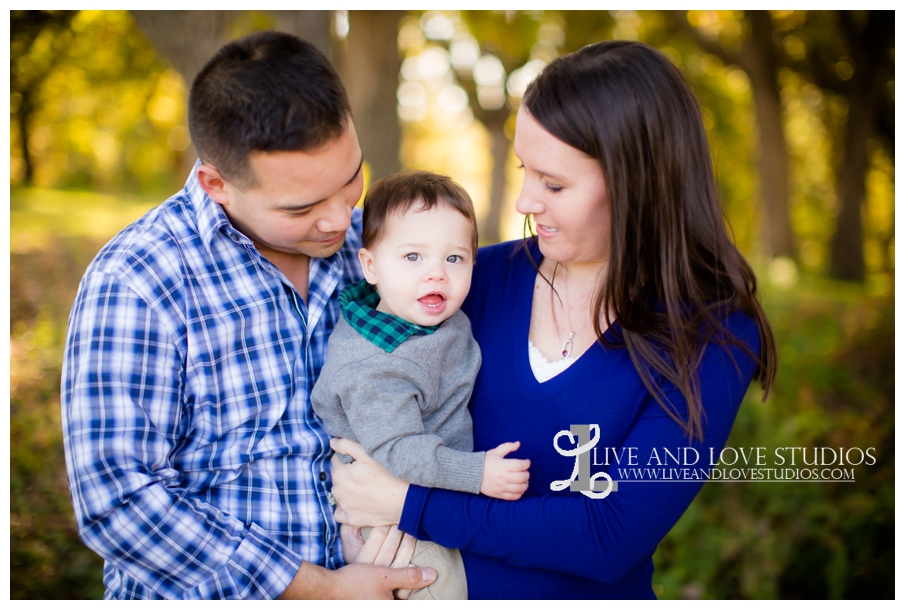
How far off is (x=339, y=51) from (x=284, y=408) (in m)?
6.10

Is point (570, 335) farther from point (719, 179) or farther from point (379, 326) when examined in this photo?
point (719, 179)

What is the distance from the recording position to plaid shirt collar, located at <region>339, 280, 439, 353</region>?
1.96m

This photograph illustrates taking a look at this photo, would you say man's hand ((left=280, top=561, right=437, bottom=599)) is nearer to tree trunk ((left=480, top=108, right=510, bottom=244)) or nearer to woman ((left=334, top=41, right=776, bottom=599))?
woman ((left=334, top=41, right=776, bottom=599))

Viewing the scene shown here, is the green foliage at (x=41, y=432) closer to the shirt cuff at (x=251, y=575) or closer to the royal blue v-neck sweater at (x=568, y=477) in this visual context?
the shirt cuff at (x=251, y=575)

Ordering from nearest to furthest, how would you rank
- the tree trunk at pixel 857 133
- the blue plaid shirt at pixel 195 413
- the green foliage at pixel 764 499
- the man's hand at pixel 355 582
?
the blue plaid shirt at pixel 195 413
the man's hand at pixel 355 582
the green foliage at pixel 764 499
the tree trunk at pixel 857 133

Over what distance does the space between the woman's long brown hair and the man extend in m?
0.73

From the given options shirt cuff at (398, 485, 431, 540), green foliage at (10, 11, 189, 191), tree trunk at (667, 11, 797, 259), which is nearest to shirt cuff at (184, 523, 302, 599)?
shirt cuff at (398, 485, 431, 540)

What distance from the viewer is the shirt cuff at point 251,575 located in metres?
1.93

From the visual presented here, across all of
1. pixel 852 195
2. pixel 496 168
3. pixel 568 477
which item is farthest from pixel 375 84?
pixel 496 168

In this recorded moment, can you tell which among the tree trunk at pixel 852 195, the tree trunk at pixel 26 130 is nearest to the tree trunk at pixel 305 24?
the tree trunk at pixel 852 195

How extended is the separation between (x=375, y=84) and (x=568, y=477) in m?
4.13

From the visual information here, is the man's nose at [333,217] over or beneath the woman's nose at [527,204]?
beneath

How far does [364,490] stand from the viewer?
201 cm

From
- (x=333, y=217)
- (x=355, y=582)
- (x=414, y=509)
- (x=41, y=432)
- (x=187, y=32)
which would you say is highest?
(x=187, y=32)
